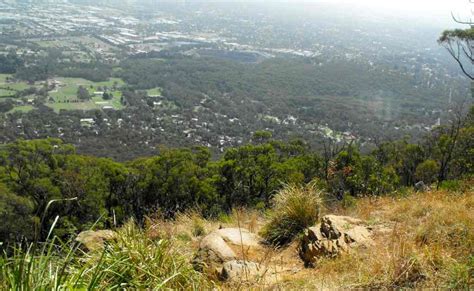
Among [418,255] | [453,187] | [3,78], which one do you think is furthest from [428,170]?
[3,78]

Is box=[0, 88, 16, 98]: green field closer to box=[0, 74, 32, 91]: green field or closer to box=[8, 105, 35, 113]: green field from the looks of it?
box=[0, 74, 32, 91]: green field

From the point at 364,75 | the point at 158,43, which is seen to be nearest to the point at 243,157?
the point at 364,75

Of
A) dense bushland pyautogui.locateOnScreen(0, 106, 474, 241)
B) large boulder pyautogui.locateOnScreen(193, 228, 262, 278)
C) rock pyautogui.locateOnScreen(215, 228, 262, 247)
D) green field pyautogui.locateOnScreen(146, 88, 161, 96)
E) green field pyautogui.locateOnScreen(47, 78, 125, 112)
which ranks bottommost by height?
green field pyautogui.locateOnScreen(146, 88, 161, 96)

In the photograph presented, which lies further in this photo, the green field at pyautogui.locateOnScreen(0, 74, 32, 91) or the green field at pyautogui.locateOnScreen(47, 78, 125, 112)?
the green field at pyautogui.locateOnScreen(0, 74, 32, 91)

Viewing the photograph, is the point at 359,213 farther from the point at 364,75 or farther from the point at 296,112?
the point at 364,75

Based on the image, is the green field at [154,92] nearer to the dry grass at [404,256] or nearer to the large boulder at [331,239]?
the dry grass at [404,256]

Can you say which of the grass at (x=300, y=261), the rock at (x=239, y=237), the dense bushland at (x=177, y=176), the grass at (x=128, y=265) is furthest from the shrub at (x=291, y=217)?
the dense bushland at (x=177, y=176)

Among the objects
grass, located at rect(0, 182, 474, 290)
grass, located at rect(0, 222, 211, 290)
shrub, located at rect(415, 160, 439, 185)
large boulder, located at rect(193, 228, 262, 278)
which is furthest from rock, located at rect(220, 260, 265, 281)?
shrub, located at rect(415, 160, 439, 185)
